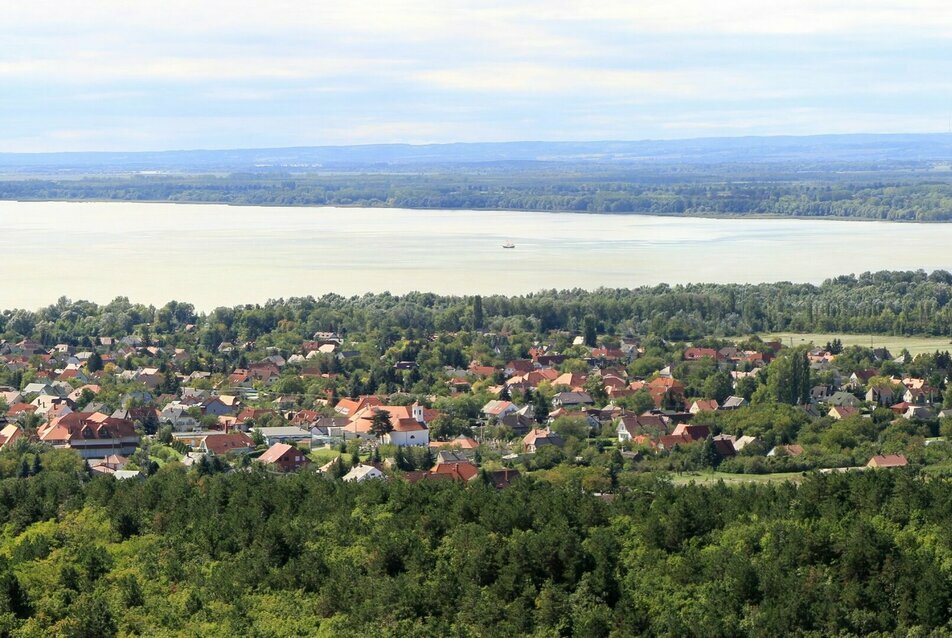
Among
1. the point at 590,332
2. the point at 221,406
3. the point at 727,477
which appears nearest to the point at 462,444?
the point at 727,477

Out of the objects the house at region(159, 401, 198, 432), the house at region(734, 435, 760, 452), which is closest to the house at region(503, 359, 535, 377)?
the house at region(159, 401, 198, 432)

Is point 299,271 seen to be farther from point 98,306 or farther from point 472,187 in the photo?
point 472,187

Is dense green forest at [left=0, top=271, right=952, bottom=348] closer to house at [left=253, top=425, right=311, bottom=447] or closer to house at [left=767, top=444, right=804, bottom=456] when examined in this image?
house at [left=253, top=425, right=311, bottom=447]

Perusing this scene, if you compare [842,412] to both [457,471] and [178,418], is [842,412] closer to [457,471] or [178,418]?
[457,471]

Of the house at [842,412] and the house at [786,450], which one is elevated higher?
the house at [786,450]

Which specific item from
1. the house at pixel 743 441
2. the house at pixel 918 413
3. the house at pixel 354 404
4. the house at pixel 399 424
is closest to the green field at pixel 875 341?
the house at pixel 918 413

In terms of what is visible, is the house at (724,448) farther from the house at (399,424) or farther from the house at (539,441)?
the house at (399,424)
